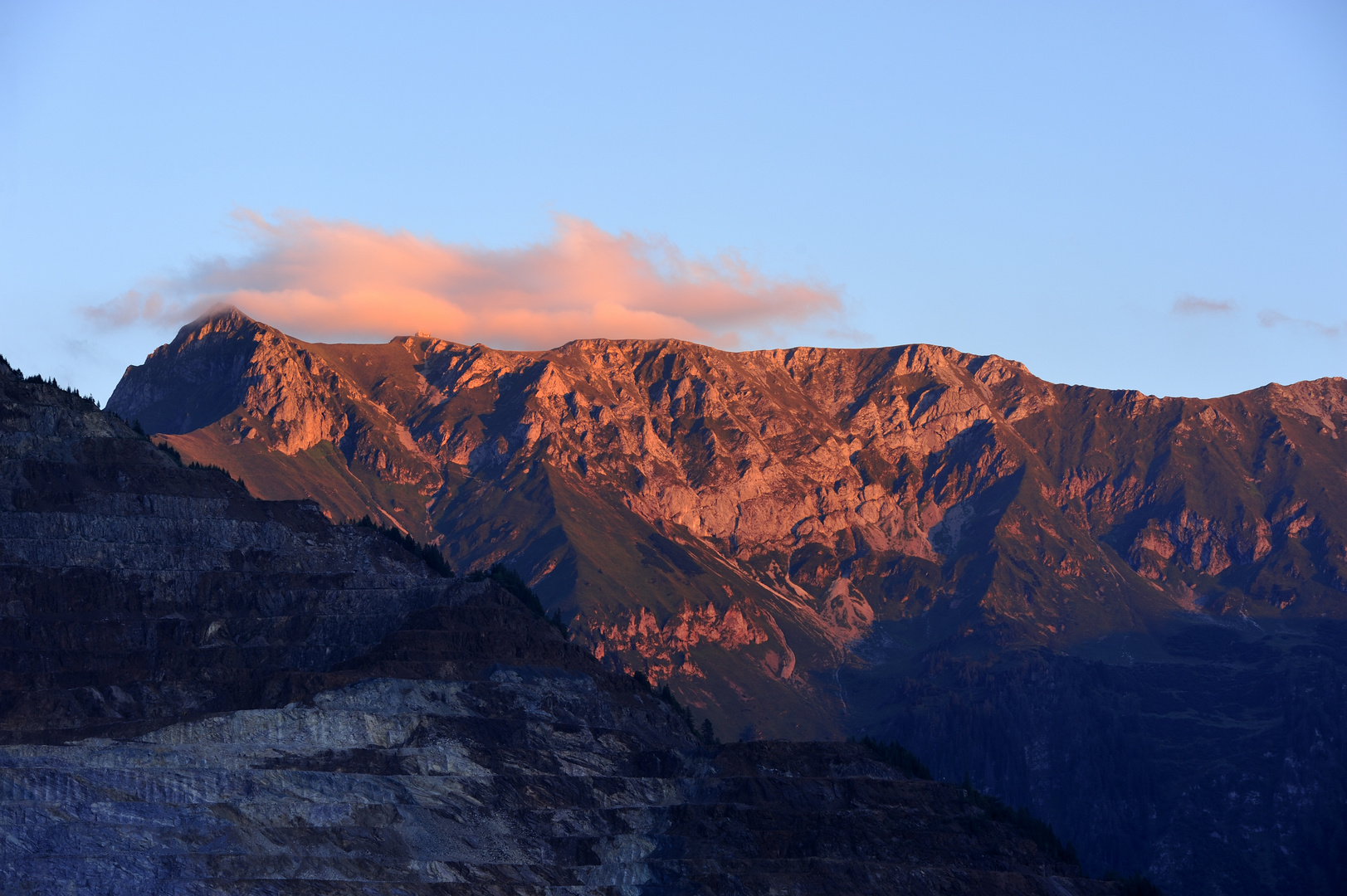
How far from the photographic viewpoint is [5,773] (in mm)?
198875

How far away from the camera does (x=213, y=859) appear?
644 feet

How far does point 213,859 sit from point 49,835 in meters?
16.7

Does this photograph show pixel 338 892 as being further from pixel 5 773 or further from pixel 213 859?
pixel 5 773

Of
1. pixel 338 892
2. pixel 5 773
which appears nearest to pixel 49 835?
pixel 5 773

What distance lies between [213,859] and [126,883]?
1000 cm

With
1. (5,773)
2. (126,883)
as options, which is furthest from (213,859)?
(5,773)

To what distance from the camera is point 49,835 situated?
634 ft

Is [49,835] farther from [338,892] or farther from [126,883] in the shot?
[338,892]

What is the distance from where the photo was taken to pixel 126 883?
189250 mm

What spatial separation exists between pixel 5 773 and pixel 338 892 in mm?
37551

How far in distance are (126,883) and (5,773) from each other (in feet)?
67.9

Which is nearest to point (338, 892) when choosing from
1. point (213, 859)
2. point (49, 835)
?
point (213, 859)

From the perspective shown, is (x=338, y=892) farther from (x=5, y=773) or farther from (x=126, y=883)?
(x=5, y=773)

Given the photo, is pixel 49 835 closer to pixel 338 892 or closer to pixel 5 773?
pixel 5 773
